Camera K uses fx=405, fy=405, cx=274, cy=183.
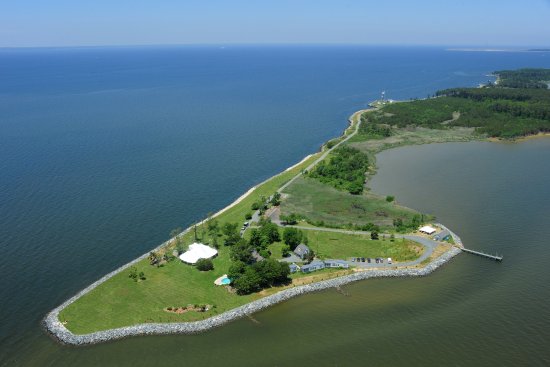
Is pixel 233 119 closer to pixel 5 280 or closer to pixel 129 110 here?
pixel 129 110

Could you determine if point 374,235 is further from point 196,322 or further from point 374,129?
point 374,129

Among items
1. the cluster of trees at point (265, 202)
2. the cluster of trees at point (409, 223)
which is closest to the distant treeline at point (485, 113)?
the cluster of trees at point (409, 223)

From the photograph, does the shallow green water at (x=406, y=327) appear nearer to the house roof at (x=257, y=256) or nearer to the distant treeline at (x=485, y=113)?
the house roof at (x=257, y=256)

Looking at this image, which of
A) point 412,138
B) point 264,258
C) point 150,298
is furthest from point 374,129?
point 150,298

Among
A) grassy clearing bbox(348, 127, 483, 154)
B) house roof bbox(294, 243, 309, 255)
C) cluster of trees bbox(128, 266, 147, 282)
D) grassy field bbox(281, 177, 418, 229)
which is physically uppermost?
grassy clearing bbox(348, 127, 483, 154)

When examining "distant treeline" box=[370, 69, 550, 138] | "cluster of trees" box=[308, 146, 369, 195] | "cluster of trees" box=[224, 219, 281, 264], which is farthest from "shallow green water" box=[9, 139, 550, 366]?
"distant treeline" box=[370, 69, 550, 138]

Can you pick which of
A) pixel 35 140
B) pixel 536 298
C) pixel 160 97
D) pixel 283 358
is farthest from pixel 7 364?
pixel 160 97

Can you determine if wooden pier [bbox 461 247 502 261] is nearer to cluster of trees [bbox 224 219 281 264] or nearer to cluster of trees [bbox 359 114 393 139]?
cluster of trees [bbox 224 219 281 264]
